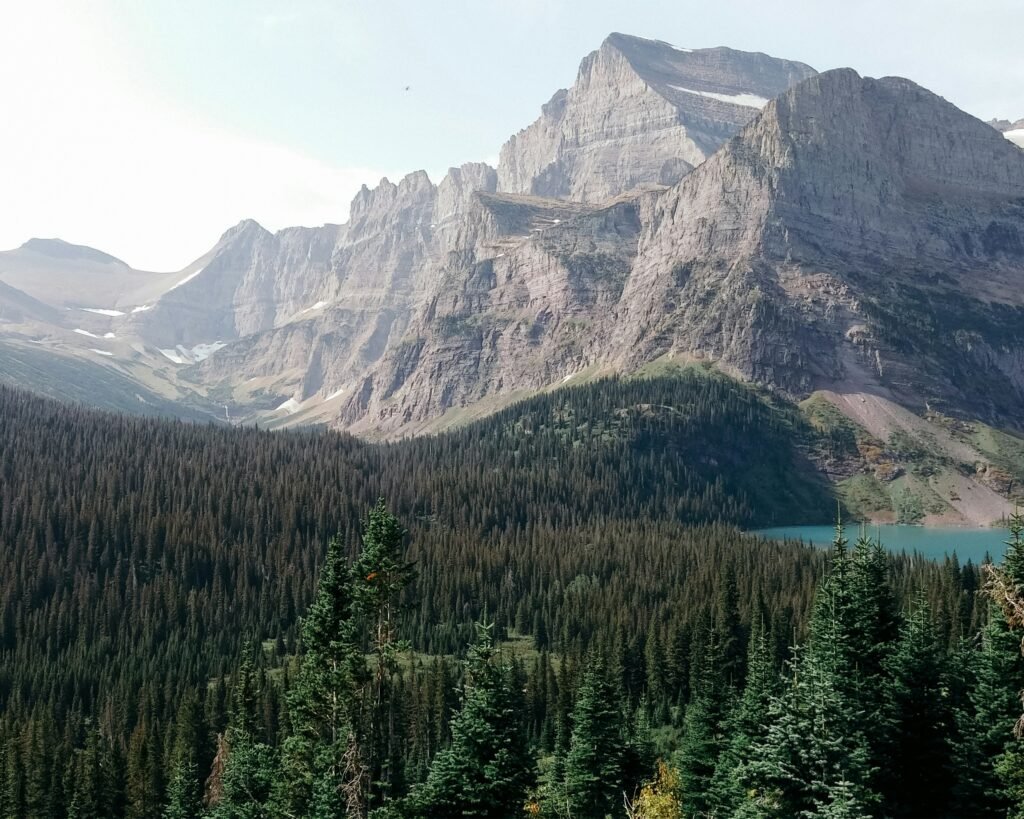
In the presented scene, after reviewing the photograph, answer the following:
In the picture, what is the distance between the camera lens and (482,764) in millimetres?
47781

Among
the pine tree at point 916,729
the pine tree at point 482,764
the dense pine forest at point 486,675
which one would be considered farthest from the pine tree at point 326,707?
the pine tree at point 916,729

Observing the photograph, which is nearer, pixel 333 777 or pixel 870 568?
pixel 333 777

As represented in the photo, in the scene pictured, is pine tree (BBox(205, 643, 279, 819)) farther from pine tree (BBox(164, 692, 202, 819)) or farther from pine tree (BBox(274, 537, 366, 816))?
pine tree (BBox(164, 692, 202, 819))

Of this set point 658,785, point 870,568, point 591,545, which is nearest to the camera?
point 870,568

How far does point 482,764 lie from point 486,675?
14.2 ft

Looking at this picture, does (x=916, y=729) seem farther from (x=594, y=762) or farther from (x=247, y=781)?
(x=247, y=781)

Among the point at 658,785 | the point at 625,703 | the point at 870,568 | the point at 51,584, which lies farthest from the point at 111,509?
the point at 870,568

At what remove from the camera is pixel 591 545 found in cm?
19175

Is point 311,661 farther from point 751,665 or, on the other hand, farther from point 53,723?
point 53,723

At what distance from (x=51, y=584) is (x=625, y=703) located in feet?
399

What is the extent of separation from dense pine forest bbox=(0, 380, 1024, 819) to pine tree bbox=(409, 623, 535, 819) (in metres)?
0.12

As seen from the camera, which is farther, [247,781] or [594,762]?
[247,781]

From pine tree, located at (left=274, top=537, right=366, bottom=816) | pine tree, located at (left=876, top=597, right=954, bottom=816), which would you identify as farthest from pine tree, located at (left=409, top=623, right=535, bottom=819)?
pine tree, located at (left=876, top=597, right=954, bottom=816)

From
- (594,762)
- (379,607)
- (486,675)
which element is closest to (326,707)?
(379,607)
